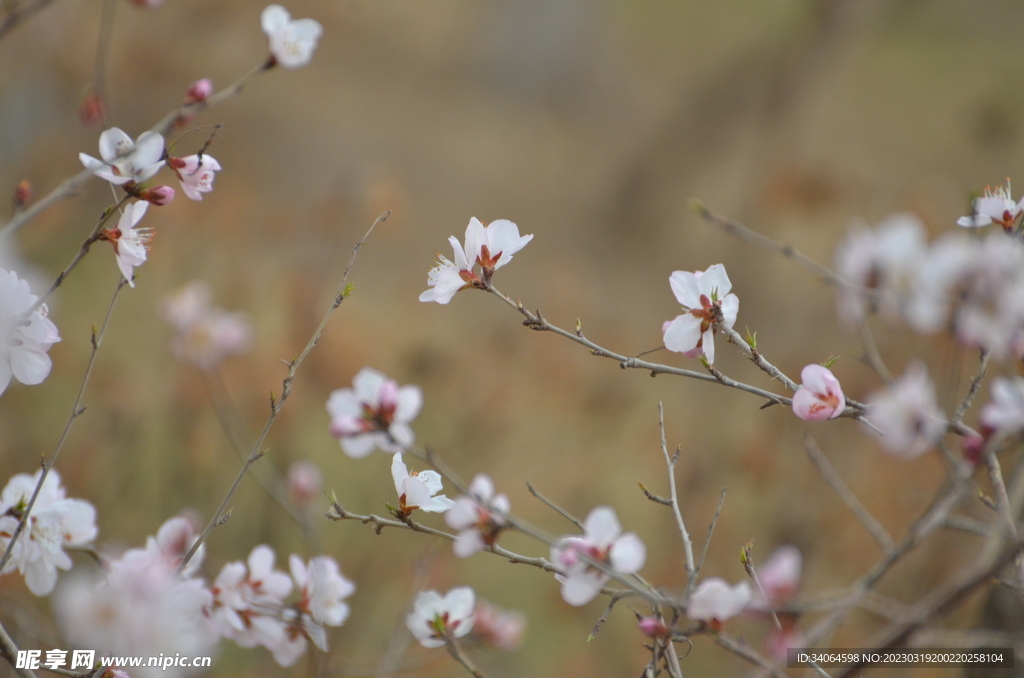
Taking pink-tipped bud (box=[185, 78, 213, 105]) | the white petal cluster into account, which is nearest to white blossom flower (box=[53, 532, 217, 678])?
the white petal cluster

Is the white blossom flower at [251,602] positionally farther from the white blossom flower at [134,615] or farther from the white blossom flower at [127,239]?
the white blossom flower at [127,239]

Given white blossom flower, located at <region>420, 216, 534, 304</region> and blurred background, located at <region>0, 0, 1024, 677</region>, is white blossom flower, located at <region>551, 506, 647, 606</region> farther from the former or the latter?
white blossom flower, located at <region>420, 216, 534, 304</region>

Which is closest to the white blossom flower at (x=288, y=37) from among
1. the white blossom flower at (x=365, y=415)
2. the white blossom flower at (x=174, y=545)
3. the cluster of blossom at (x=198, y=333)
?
the white blossom flower at (x=365, y=415)

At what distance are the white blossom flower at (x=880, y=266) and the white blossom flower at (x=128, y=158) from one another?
0.67 metres

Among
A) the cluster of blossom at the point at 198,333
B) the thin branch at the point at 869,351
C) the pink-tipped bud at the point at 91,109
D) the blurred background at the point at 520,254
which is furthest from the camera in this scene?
the blurred background at the point at 520,254

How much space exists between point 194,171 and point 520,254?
11.7 feet

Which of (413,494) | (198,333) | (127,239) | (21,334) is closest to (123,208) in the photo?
(127,239)

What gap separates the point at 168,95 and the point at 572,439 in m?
2.70

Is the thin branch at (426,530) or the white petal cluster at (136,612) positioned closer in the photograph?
the white petal cluster at (136,612)

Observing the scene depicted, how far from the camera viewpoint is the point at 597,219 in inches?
186

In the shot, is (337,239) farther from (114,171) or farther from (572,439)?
(114,171)

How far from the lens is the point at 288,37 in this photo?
855mm

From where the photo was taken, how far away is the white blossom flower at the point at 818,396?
25.9 inches

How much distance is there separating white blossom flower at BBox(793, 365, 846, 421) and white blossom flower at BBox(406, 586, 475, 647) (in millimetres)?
400
